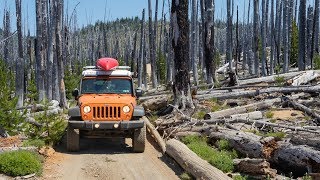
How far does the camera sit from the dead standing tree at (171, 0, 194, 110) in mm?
14508

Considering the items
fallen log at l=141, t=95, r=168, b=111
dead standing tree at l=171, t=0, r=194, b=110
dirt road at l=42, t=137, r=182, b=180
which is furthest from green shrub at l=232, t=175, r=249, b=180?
fallen log at l=141, t=95, r=168, b=111

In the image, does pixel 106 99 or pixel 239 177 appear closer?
pixel 239 177

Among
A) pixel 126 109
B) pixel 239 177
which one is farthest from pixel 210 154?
pixel 126 109

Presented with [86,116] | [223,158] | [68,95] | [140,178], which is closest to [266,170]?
[223,158]

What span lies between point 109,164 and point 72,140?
1.65m

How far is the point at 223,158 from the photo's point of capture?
28.1ft

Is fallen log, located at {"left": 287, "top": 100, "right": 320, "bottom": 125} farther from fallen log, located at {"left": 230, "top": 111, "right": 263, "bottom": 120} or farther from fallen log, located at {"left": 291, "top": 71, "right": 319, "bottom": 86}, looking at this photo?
fallen log, located at {"left": 291, "top": 71, "right": 319, "bottom": 86}

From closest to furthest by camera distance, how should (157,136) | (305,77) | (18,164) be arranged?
(18,164), (157,136), (305,77)

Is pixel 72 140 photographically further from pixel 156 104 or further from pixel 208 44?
pixel 208 44

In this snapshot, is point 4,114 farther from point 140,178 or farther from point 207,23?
point 207,23

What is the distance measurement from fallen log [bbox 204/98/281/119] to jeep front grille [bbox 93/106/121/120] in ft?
11.2

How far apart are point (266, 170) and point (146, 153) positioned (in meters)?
4.10

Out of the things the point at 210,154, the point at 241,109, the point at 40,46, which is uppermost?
the point at 40,46

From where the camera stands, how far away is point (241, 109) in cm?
1353
